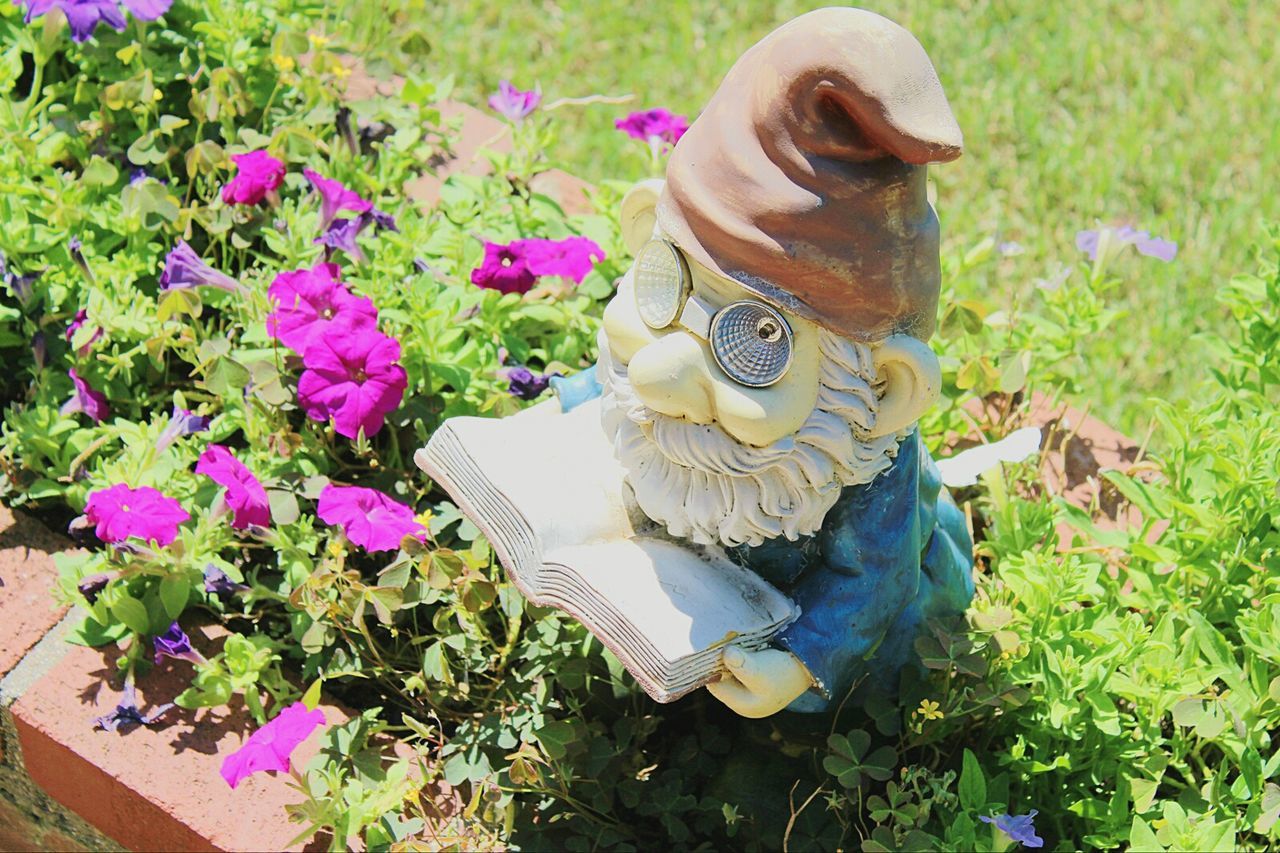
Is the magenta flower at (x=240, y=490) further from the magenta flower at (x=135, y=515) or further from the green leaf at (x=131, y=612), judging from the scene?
the green leaf at (x=131, y=612)

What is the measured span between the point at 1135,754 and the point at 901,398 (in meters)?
0.87

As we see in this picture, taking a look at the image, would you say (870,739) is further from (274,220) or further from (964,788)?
(274,220)

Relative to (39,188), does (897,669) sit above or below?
below

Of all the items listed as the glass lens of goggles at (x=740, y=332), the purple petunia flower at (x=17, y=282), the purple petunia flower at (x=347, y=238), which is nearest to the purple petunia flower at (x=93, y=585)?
the purple petunia flower at (x=17, y=282)

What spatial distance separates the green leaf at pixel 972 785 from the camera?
2457mm

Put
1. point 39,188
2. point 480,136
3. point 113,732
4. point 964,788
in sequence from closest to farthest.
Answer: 1. point 964,788
2. point 113,732
3. point 39,188
4. point 480,136

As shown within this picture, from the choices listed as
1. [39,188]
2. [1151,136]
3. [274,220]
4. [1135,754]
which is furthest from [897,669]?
[1151,136]

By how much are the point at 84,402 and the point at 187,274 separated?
318 mm

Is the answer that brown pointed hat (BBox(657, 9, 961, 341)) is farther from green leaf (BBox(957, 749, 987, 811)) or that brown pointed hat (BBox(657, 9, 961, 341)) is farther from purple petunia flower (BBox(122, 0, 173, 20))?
purple petunia flower (BBox(122, 0, 173, 20))

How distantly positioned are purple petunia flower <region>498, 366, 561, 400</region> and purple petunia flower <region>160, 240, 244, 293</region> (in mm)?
588

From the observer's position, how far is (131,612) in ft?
8.96

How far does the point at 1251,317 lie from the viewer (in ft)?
10.2

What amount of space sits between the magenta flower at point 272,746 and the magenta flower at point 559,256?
3.20 ft

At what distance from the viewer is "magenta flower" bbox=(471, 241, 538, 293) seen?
9.59ft
